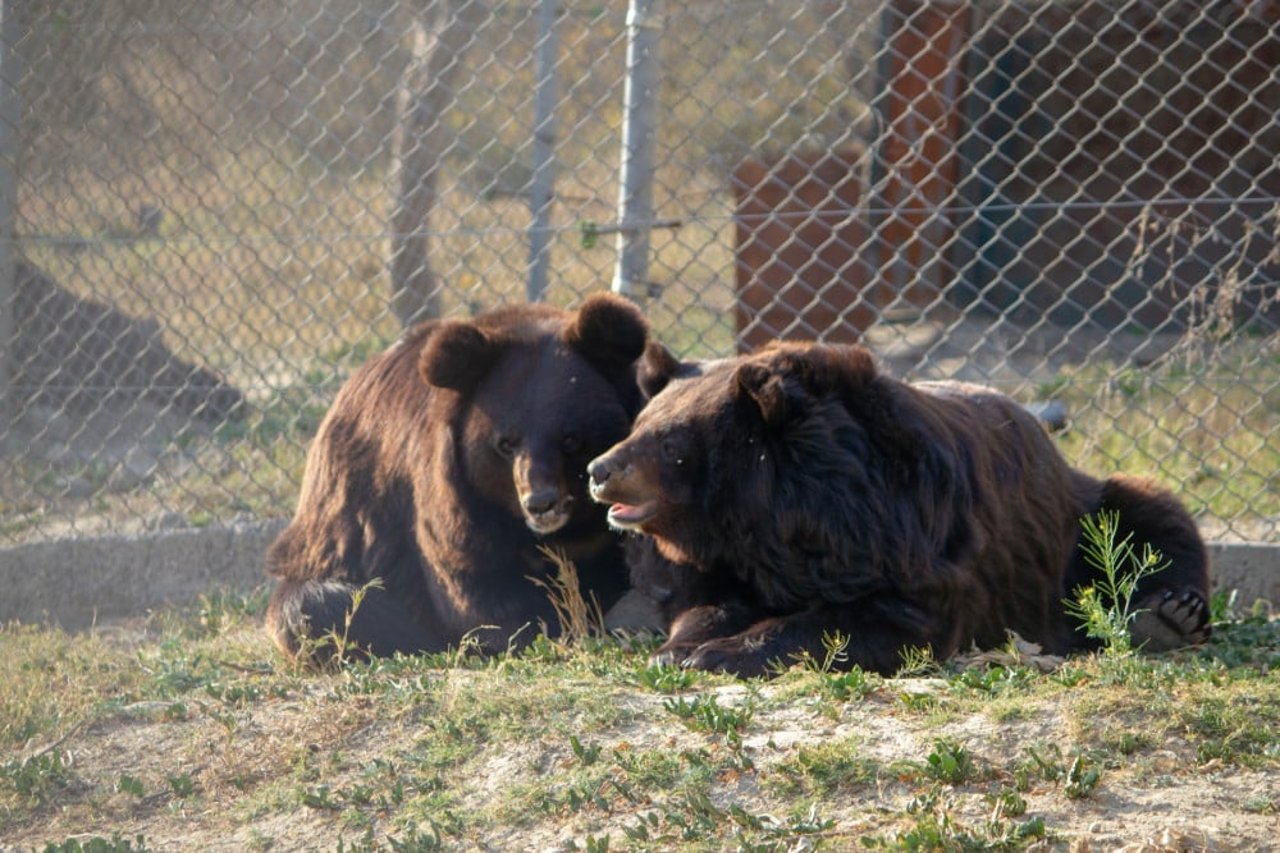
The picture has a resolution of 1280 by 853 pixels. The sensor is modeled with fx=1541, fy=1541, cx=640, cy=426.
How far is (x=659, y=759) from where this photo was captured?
3.55 m

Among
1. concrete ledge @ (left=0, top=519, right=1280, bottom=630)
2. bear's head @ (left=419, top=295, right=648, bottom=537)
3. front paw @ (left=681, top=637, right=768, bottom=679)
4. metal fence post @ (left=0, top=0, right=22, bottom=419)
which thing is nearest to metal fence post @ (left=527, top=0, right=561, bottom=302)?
bear's head @ (left=419, top=295, right=648, bottom=537)

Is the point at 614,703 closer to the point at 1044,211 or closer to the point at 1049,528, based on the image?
the point at 1049,528

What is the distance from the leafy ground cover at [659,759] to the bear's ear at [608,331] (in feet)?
3.81

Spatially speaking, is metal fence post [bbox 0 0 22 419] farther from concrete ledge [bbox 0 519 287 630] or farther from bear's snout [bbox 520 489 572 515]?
bear's snout [bbox 520 489 572 515]

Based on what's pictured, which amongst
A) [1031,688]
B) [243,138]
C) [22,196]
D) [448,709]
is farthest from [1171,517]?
[243,138]

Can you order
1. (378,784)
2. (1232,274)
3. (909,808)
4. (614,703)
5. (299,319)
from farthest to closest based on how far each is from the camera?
(299,319) → (1232,274) → (614,703) → (378,784) → (909,808)

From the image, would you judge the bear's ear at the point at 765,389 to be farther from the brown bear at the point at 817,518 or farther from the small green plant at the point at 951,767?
the small green plant at the point at 951,767

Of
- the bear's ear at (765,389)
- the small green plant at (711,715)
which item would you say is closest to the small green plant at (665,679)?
the small green plant at (711,715)

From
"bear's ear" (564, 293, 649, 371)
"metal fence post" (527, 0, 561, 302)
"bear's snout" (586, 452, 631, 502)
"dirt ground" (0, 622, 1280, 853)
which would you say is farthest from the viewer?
"metal fence post" (527, 0, 561, 302)

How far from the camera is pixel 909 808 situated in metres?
3.21

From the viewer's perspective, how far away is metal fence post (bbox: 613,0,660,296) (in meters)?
6.49

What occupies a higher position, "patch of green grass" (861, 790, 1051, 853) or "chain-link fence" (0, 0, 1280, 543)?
"chain-link fence" (0, 0, 1280, 543)

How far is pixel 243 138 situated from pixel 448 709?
10.6m

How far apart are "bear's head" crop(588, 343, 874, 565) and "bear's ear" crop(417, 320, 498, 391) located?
0.90 metres
